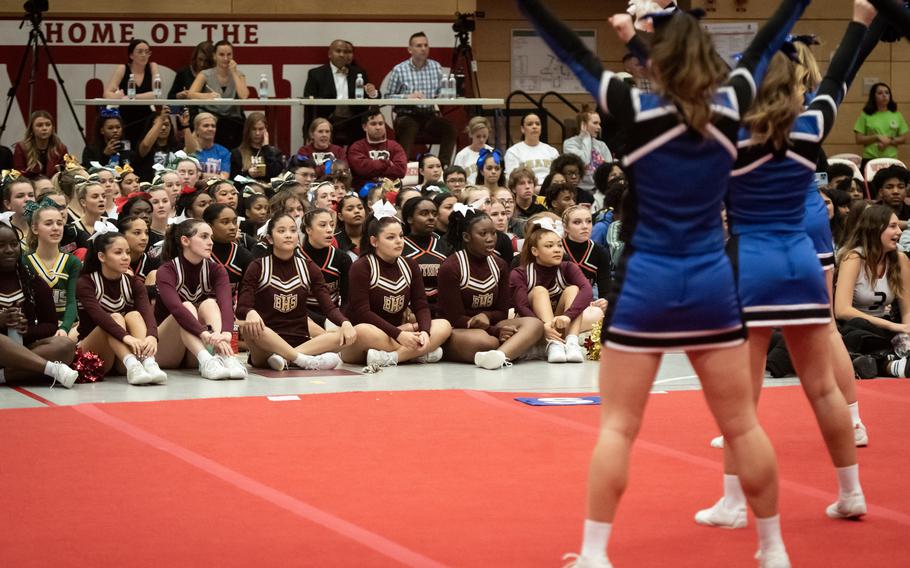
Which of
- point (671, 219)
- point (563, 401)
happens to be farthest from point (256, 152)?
point (671, 219)

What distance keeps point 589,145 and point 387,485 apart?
856cm

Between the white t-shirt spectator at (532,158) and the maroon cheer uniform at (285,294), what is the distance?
440 cm

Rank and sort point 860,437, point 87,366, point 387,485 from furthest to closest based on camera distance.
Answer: point 87,366, point 860,437, point 387,485

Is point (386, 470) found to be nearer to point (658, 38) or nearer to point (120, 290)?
point (658, 38)

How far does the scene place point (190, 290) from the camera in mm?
8031

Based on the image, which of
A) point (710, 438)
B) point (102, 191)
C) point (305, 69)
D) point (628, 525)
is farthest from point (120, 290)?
point (305, 69)

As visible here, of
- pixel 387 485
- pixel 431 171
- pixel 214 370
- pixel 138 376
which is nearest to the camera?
pixel 387 485

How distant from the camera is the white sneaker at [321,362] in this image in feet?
26.2

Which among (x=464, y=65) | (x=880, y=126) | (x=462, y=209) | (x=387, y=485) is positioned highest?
(x=464, y=65)

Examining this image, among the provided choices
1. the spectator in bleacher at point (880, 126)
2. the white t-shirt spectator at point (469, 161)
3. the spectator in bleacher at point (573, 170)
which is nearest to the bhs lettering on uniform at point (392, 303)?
the spectator in bleacher at point (573, 170)

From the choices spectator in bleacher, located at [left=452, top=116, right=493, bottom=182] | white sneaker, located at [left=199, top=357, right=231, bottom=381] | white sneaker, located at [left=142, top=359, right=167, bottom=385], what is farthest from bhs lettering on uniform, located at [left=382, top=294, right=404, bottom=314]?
spectator in bleacher, located at [left=452, top=116, right=493, bottom=182]

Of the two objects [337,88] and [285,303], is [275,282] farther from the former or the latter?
[337,88]

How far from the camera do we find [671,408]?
6.35m

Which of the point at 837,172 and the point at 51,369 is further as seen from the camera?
the point at 837,172
